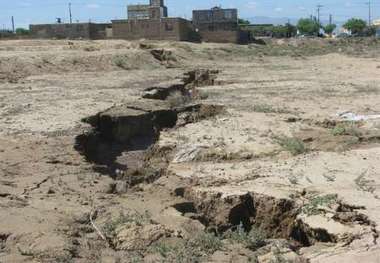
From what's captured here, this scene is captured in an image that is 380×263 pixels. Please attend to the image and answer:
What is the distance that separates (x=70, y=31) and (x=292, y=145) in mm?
47688

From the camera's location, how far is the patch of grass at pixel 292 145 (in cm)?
976

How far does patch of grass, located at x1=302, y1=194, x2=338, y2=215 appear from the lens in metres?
6.66

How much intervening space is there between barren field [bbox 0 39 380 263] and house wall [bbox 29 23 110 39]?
37.2 metres

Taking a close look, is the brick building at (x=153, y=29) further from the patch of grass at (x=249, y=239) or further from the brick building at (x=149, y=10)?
the patch of grass at (x=249, y=239)

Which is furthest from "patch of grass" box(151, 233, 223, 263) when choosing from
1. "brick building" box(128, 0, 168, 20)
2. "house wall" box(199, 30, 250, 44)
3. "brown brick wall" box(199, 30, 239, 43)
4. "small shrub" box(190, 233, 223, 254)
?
"brick building" box(128, 0, 168, 20)

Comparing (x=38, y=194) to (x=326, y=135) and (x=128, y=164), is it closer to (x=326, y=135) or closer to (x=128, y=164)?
(x=128, y=164)

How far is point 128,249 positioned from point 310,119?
780 centimetres

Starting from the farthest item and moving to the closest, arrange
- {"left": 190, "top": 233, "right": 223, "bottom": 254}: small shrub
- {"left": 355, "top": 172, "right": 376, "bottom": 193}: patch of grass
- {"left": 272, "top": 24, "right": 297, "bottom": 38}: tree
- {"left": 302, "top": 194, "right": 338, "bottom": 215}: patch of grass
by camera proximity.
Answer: {"left": 272, "top": 24, "right": 297, "bottom": 38}: tree → {"left": 355, "top": 172, "right": 376, "bottom": 193}: patch of grass → {"left": 302, "top": 194, "right": 338, "bottom": 215}: patch of grass → {"left": 190, "top": 233, "right": 223, "bottom": 254}: small shrub

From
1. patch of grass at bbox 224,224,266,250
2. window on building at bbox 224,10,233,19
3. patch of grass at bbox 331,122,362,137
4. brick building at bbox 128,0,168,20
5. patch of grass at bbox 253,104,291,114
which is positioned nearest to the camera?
patch of grass at bbox 224,224,266,250

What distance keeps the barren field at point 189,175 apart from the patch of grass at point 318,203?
3cm

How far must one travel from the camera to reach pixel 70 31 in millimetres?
55219

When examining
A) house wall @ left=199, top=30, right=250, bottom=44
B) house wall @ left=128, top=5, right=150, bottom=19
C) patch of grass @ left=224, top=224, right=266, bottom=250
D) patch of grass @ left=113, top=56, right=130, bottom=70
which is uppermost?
house wall @ left=128, top=5, right=150, bottom=19

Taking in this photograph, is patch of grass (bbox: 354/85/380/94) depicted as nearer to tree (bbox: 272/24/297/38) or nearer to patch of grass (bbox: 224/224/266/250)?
patch of grass (bbox: 224/224/266/250)

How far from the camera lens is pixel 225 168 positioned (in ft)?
30.1
